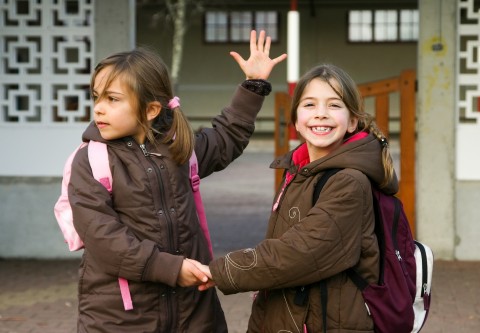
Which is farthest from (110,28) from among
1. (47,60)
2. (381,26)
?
(381,26)

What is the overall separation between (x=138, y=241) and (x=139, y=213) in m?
0.11

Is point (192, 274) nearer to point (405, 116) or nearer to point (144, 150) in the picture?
point (144, 150)

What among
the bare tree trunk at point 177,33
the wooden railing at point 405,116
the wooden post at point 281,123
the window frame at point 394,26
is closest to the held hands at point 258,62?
the wooden railing at point 405,116

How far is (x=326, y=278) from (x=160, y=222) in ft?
2.03

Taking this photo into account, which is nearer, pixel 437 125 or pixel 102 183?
pixel 102 183

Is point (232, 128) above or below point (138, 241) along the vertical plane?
above

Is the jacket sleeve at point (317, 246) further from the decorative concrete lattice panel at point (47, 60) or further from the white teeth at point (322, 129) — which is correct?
the decorative concrete lattice panel at point (47, 60)

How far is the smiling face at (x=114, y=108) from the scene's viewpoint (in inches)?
126

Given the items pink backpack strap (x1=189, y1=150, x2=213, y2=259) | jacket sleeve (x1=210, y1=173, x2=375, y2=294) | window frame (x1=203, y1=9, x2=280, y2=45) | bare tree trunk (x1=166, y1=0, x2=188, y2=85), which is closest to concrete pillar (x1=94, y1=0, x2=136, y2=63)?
pink backpack strap (x1=189, y1=150, x2=213, y2=259)

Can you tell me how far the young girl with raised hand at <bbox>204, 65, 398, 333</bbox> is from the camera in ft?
9.78

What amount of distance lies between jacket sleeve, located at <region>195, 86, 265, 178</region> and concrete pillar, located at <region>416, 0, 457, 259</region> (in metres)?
5.06

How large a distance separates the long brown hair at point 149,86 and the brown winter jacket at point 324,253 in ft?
1.50

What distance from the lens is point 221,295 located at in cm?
730

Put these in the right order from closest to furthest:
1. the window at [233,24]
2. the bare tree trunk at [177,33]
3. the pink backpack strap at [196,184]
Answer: the pink backpack strap at [196,184]
the bare tree trunk at [177,33]
the window at [233,24]
